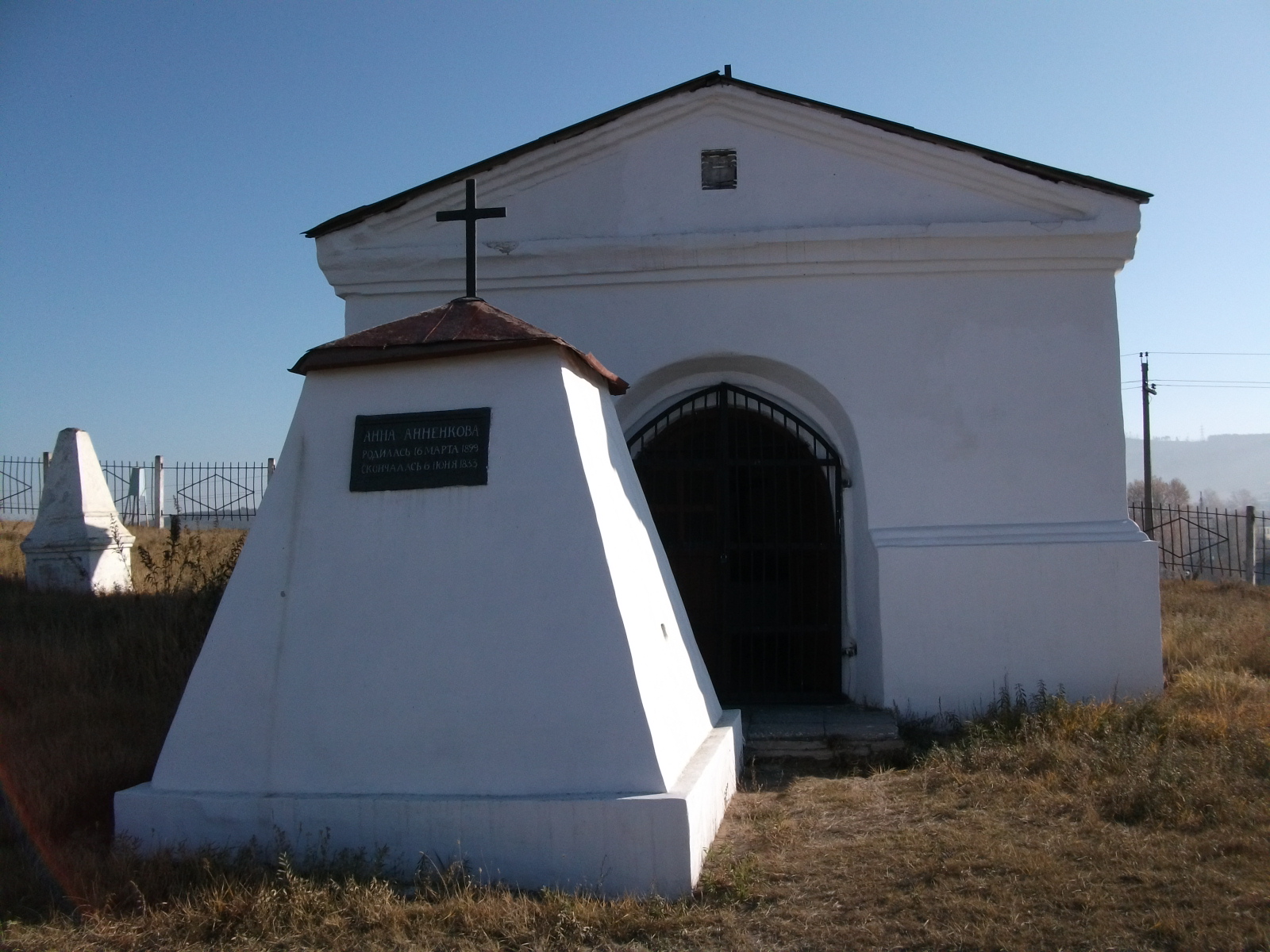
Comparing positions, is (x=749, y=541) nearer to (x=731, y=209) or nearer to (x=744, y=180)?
(x=731, y=209)

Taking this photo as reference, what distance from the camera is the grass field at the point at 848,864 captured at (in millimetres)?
3803

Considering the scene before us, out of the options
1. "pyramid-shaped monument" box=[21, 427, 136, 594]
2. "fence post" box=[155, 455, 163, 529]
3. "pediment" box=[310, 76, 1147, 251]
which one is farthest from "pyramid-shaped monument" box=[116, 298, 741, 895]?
"fence post" box=[155, 455, 163, 529]

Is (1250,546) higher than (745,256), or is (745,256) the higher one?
(745,256)

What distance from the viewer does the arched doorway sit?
7.73 m

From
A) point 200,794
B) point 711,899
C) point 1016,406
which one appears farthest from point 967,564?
point 200,794

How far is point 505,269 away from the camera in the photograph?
7660mm

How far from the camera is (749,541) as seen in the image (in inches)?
309

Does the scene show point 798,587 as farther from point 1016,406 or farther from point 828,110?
point 828,110

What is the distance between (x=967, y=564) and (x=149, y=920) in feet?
17.9

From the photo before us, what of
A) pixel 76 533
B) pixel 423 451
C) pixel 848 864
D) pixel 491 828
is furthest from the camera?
pixel 76 533

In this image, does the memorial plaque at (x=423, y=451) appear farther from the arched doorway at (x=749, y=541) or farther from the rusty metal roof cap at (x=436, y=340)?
the arched doorway at (x=749, y=541)

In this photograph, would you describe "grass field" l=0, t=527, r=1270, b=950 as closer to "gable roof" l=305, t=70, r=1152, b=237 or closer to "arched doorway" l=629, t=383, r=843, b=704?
"arched doorway" l=629, t=383, r=843, b=704

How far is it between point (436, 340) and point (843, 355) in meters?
3.55

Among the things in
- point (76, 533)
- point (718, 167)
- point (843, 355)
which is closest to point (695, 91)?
point (718, 167)
